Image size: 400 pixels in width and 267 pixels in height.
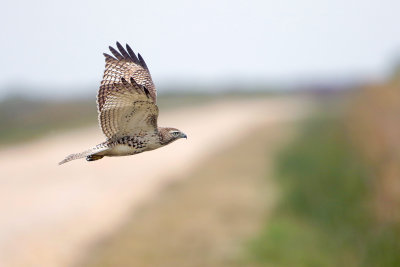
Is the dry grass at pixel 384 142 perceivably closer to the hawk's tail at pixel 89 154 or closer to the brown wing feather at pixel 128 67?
the brown wing feather at pixel 128 67

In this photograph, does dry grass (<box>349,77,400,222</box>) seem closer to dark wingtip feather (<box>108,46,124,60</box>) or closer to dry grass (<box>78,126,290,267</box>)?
dry grass (<box>78,126,290,267</box>)

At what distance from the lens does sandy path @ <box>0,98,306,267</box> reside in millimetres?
14594

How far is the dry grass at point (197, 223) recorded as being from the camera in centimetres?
1427

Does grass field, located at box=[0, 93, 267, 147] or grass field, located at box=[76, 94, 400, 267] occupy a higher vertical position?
grass field, located at box=[76, 94, 400, 267]

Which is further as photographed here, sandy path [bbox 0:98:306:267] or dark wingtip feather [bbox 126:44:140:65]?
sandy path [bbox 0:98:306:267]

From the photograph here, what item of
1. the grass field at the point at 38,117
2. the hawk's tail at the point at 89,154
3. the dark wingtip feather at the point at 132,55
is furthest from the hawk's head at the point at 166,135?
the grass field at the point at 38,117

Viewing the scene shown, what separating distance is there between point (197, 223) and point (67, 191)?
4556 mm

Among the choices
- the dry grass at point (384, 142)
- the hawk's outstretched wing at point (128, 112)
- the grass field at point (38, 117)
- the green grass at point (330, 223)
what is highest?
the hawk's outstretched wing at point (128, 112)

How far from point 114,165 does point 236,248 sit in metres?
11.9

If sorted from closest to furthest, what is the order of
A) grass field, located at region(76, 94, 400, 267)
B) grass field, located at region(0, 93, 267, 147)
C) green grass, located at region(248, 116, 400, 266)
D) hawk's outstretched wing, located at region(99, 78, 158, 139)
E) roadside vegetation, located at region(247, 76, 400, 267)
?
hawk's outstretched wing, located at region(99, 78, 158, 139)
roadside vegetation, located at region(247, 76, 400, 267)
green grass, located at region(248, 116, 400, 266)
grass field, located at region(76, 94, 400, 267)
grass field, located at region(0, 93, 267, 147)

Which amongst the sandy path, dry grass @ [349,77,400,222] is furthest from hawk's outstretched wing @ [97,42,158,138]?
the sandy path

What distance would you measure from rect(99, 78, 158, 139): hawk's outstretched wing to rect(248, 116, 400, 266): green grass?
6654mm

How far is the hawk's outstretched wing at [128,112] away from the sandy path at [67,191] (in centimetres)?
662

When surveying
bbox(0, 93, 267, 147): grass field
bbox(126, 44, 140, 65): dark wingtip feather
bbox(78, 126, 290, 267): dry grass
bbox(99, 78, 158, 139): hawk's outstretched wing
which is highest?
bbox(126, 44, 140, 65): dark wingtip feather
